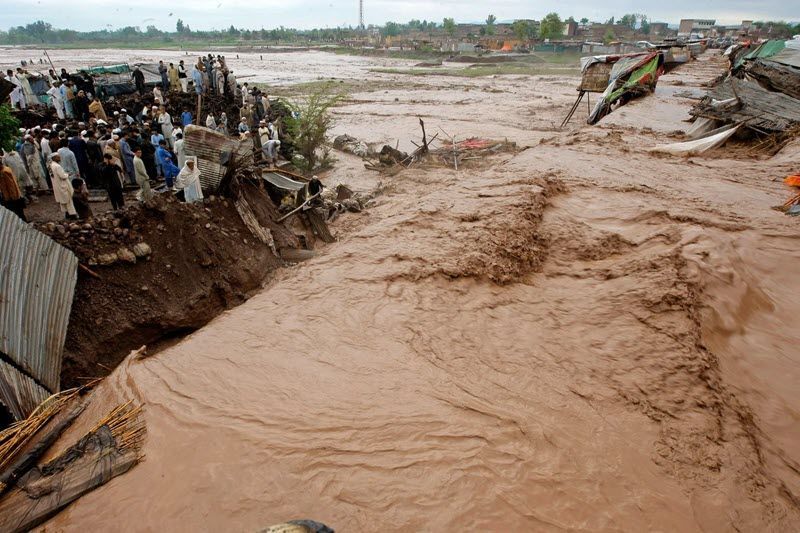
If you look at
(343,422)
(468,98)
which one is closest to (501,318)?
(343,422)

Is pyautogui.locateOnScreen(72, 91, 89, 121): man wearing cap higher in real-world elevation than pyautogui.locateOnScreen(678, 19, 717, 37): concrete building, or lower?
lower

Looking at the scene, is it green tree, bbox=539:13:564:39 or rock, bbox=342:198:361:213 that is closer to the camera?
rock, bbox=342:198:361:213

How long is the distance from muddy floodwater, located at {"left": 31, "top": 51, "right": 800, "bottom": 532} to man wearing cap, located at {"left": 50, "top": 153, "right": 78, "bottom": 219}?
4010 mm

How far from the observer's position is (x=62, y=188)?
774 cm

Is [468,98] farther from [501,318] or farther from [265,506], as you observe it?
[265,506]

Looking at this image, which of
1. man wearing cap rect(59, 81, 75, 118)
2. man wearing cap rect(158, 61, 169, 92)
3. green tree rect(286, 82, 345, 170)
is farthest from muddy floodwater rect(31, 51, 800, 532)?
man wearing cap rect(158, 61, 169, 92)

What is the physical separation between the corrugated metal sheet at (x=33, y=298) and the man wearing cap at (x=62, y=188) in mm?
2632

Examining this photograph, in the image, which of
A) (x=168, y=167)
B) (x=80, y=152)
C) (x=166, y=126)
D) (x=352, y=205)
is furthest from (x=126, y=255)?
(x=166, y=126)

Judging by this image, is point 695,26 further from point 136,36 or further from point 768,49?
point 136,36

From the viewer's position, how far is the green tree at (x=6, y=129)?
8.95m

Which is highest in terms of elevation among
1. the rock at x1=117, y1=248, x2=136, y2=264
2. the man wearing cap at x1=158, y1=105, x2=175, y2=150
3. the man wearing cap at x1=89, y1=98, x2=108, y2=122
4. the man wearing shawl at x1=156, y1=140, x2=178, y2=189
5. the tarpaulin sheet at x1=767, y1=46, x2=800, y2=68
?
the tarpaulin sheet at x1=767, y1=46, x2=800, y2=68

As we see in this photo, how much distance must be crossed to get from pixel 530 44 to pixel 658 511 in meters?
64.6

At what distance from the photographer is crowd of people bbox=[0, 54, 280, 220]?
7836 millimetres

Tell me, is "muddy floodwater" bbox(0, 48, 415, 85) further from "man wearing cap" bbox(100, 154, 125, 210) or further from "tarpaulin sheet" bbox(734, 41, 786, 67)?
"man wearing cap" bbox(100, 154, 125, 210)
